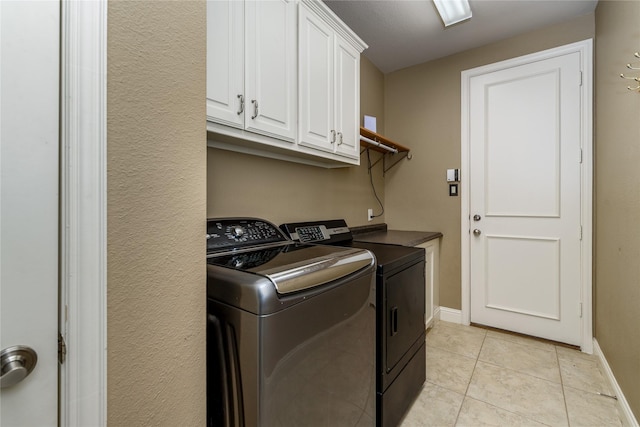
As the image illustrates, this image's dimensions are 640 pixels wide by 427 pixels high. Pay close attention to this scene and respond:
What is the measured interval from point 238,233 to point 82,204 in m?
0.88

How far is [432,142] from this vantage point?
114 inches

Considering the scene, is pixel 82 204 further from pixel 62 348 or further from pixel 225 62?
pixel 225 62

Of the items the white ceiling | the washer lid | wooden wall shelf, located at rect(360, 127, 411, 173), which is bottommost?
the washer lid

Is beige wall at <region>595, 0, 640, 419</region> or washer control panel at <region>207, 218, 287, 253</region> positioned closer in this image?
washer control panel at <region>207, 218, 287, 253</region>

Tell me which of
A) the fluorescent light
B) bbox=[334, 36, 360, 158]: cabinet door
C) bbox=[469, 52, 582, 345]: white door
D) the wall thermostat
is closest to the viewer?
bbox=[334, 36, 360, 158]: cabinet door

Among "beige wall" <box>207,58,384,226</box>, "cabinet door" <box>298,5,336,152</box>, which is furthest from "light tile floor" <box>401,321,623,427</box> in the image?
"cabinet door" <box>298,5,336,152</box>

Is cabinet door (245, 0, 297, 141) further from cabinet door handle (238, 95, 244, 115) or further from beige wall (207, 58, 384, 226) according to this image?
beige wall (207, 58, 384, 226)

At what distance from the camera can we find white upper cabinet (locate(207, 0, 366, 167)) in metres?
1.20

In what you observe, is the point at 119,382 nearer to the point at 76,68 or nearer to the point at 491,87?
the point at 76,68

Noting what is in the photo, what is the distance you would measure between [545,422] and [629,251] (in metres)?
1.03

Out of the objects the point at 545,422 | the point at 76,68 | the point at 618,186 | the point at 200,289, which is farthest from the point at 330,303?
the point at 618,186

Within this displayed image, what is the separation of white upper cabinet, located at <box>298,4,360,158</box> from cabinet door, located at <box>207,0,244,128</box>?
41 cm

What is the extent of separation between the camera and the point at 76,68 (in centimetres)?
52

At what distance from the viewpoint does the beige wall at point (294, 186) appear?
152cm
